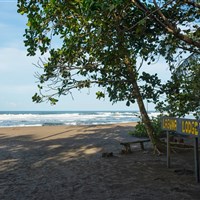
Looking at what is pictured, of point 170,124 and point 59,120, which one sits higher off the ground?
point 170,124

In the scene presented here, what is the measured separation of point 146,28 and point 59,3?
103 inches

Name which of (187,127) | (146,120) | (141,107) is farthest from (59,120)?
(187,127)

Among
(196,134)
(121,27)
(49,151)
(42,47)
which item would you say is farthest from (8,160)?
(196,134)

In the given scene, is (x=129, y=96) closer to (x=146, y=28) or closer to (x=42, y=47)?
(x=146, y=28)

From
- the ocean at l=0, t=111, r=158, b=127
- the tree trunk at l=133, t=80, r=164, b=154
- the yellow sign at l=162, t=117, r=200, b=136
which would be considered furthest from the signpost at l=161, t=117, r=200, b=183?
the ocean at l=0, t=111, r=158, b=127

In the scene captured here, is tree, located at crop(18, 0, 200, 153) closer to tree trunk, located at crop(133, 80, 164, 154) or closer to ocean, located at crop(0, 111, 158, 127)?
tree trunk, located at crop(133, 80, 164, 154)

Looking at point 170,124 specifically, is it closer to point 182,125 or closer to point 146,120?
point 182,125

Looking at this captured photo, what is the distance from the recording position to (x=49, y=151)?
12453 millimetres

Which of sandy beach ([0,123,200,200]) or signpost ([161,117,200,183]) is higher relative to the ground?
signpost ([161,117,200,183])

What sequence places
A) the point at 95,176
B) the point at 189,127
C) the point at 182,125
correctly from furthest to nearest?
1. the point at 95,176
2. the point at 182,125
3. the point at 189,127

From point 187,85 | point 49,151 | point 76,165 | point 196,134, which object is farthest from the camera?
point 49,151

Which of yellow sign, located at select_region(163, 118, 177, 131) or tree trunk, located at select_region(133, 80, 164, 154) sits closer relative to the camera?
yellow sign, located at select_region(163, 118, 177, 131)

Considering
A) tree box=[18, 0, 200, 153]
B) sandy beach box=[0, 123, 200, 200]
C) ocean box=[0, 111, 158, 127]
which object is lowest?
sandy beach box=[0, 123, 200, 200]

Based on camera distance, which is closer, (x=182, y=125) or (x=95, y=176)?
(x=182, y=125)
